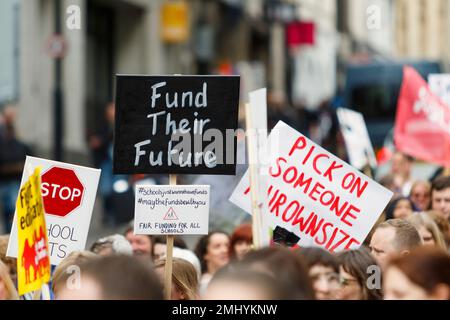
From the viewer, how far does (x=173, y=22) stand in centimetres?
2927

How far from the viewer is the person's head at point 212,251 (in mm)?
8523

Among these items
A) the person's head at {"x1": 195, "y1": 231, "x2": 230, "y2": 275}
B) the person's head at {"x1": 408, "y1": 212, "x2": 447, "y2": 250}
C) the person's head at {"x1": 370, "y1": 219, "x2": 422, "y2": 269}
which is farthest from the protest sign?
the person's head at {"x1": 195, "y1": 231, "x2": 230, "y2": 275}

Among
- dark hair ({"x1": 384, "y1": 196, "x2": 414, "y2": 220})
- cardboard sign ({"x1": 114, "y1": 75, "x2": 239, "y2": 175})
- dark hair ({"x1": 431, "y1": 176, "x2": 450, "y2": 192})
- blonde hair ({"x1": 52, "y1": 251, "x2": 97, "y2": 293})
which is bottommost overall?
dark hair ({"x1": 384, "y1": 196, "x2": 414, "y2": 220})

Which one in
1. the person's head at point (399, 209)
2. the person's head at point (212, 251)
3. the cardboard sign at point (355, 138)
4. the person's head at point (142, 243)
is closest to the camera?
the person's head at point (142, 243)

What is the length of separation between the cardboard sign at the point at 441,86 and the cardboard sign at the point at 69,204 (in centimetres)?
582

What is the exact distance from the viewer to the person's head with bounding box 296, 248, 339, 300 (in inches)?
204

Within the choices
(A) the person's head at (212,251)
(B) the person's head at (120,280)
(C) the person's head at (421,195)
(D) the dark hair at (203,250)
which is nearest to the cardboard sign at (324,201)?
(A) the person's head at (212,251)

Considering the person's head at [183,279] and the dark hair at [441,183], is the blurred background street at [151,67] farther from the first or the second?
the person's head at [183,279]

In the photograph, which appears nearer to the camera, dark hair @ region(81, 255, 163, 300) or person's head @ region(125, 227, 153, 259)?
dark hair @ region(81, 255, 163, 300)

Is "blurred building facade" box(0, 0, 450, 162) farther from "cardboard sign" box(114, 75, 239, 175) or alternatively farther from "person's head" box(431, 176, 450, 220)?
"cardboard sign" box(114, 75, 239, 175)

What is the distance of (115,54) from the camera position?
1133 inches

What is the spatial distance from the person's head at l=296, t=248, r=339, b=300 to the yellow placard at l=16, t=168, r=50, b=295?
96 cm

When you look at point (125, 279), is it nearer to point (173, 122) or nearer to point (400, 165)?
point (173, 122)
